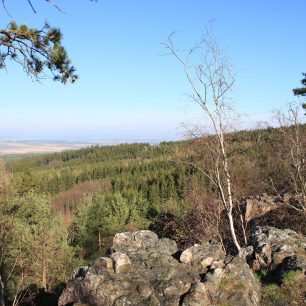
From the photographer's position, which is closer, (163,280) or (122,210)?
(163,280)

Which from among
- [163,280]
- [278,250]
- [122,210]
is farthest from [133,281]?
[122,210]

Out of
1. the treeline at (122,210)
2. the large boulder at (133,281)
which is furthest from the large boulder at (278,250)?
the treeline at (122,210)

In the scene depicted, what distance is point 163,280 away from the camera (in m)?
8.67

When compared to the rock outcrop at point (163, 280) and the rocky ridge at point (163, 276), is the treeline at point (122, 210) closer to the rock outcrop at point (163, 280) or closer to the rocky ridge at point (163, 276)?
the rocky ridge at point (163, 276)

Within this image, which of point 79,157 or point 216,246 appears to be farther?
point 79,157

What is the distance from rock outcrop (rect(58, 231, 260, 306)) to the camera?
8180mm

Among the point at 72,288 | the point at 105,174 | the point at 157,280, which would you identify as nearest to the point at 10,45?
the point at 72,288

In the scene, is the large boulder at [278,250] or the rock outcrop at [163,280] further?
the large boulder at [278,250]

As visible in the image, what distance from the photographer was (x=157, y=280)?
8703 mm

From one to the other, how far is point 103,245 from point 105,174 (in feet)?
262

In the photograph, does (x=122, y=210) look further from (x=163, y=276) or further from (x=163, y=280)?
(x=163, y=280)

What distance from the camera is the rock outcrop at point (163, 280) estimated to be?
26.8ft

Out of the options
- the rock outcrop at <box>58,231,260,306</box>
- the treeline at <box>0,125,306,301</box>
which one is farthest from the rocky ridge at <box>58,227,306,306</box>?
the treeline at <box>0,125,306,301</box>

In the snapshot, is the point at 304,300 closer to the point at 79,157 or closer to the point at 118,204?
the point at 118,204
